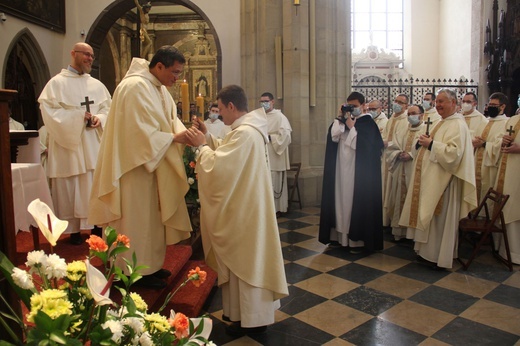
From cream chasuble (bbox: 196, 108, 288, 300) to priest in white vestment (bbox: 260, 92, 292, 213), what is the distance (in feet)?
14.0

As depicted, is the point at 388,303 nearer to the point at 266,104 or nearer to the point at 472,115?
the point at 472,115

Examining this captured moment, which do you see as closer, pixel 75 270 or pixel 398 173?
pixel 75 270

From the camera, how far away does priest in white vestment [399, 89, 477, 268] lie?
4566 millimetres

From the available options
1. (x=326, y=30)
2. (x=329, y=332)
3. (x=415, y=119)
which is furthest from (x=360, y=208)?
(x=326, y=30)

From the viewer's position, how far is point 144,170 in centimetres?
305

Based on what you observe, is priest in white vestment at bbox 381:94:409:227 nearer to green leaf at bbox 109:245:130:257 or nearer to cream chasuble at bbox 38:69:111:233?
cream chasuble at bbox 38:69:111:233

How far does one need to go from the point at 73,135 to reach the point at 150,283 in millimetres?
1749

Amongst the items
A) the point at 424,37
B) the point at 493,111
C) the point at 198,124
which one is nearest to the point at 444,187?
the point at 493,111

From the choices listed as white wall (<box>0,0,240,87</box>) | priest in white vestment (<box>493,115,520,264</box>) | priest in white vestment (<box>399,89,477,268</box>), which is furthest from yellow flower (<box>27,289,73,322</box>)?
white wall (<box>0,0,240,87</box>)

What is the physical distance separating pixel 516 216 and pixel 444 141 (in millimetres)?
1289

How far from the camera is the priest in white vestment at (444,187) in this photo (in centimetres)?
457

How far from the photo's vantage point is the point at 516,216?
16.5 feet

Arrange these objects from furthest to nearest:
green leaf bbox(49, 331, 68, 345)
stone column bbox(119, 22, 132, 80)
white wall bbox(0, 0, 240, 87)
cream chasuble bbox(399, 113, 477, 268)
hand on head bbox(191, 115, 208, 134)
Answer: stone column bbox(119, 22, 132, 80) < white wall bbox(0, 0, 240, 87) < cream chasuble bbox(399, 113, 477, 268) < hand on head bbox(191, 115, 208, 134) < green leaf bbox(49, 331, 68, 345)

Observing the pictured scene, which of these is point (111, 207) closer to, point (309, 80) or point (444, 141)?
point (444, 141)
